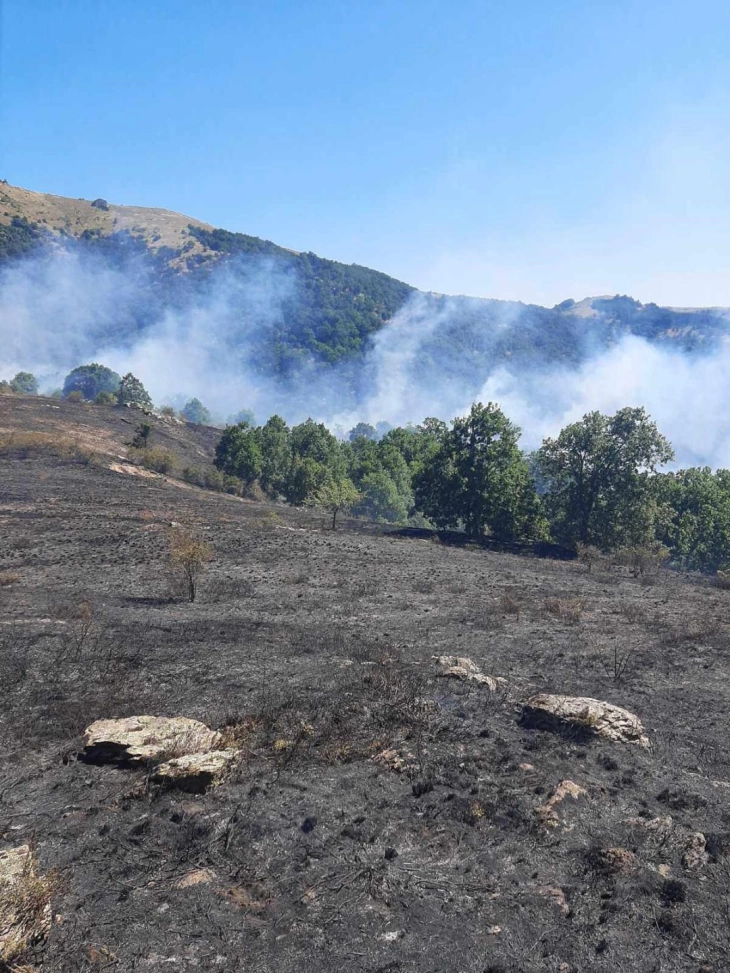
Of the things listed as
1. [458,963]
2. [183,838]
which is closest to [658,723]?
[458,963]

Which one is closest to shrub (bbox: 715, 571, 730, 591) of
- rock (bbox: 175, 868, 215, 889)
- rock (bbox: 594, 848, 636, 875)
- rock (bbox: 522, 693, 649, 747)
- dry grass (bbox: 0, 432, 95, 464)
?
rock (bbox: 522, 693, 649, 747)

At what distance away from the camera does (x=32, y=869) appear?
7109 mm

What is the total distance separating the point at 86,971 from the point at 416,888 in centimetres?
390

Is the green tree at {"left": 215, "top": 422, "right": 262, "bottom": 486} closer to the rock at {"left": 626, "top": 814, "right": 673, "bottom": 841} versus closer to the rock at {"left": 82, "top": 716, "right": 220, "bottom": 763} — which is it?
the rock at {"left": 82, "top": 716, "right": 220, "bottom": 763}

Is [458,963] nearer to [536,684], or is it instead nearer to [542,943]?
[542,943]

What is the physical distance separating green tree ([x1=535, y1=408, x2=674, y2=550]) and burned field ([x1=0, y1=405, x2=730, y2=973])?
80.5ft

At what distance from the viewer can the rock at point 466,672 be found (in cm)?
1461

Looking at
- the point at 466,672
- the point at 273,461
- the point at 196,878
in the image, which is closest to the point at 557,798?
the point at 466,672

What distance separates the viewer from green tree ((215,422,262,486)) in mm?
61500

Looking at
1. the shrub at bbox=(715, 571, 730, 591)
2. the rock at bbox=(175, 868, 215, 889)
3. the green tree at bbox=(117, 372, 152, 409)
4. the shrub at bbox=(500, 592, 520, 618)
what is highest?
the green tree at bbox=(117, 372, 152, 409)

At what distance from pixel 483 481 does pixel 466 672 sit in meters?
35.7

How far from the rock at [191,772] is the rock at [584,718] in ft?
20.9

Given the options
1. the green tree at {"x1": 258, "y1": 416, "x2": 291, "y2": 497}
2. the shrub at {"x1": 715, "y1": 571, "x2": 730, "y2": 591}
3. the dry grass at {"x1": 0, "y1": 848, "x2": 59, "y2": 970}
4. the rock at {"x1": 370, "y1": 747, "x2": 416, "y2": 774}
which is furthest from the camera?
the green tree at {"x1": 258, "y1": 416, "x2": 291, "y2": 497}

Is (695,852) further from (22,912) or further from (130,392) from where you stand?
(130,392)
